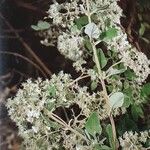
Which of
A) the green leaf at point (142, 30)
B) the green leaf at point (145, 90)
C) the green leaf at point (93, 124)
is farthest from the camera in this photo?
the green leaf at point (142, 30)

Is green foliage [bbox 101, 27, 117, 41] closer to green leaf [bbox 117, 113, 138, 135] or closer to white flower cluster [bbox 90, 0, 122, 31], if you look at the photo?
white flower cluster [bbox 90, 0, 122, 31]

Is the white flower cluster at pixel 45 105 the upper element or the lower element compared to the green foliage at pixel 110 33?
lower

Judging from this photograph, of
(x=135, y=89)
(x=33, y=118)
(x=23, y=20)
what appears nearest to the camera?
(x=33, y=118)

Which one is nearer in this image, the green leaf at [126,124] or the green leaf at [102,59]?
the green leaf at [102,59]

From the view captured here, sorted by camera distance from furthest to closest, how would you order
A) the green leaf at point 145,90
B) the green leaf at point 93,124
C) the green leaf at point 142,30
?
the green leaf at point 142,30
the green leaf at point 145,90
the green leaf at point 93,124

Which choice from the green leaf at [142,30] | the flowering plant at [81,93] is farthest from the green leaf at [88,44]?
the green leaf at [142,30]

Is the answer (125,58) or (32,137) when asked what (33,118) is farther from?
(125,58)

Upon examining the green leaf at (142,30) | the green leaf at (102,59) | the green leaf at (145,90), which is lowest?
the green leaf at (145,90)

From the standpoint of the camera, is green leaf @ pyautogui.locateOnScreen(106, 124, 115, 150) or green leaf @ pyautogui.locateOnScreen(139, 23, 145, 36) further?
green leaf @ pyautogui.locateOnScreen(139, 23, 145, 36)

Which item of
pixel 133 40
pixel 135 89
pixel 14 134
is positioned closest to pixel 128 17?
pixel 133 40

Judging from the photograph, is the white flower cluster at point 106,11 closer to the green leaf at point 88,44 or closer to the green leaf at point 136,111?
the green leaf at point 88,44

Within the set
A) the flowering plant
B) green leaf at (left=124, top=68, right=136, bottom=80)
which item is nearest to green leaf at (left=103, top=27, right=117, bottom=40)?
the flowering plant
